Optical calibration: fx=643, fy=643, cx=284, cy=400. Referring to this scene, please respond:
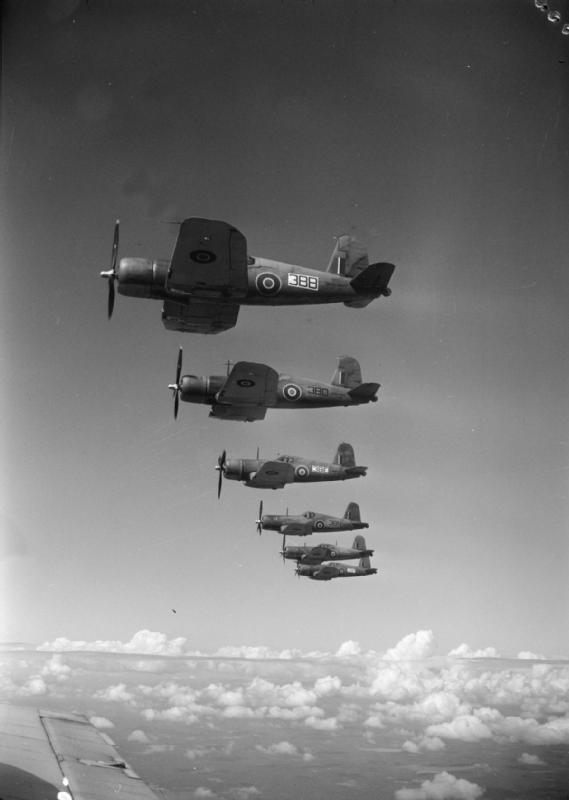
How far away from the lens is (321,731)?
13088 cm

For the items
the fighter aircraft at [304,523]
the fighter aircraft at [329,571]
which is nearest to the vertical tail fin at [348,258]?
the fighter aircraft at [304,523]

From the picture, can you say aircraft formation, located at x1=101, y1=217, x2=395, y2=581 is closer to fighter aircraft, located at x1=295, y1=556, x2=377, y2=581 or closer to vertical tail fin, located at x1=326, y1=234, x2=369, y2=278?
vertical tail fin, located at x1=326, y1=234, x2=369, y2=278

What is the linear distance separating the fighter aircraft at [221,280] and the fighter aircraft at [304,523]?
69.4 ft

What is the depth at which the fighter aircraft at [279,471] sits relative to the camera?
99.2ft

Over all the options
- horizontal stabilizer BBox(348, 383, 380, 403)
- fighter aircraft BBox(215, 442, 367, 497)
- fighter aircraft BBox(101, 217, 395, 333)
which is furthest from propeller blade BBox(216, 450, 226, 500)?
fighter aircraft BBox(101, 217, 395, 333)

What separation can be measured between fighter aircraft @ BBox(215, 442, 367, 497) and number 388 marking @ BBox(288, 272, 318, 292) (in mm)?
13447

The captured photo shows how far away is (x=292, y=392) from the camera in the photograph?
23.8 meters

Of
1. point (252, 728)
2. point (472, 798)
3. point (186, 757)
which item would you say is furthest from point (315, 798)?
point (252, 728)

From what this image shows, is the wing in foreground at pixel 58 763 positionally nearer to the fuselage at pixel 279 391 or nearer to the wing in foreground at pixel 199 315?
the wing in foreground at pixel 199 315

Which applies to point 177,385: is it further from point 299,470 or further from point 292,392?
point 299,470

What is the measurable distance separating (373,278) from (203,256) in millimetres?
5834

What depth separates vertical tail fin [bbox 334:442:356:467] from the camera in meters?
34.8

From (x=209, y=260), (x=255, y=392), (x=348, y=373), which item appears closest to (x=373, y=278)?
(x=209, y=260)

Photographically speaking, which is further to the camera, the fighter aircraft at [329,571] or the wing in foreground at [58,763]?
the fighter aircraft at [329,571]
